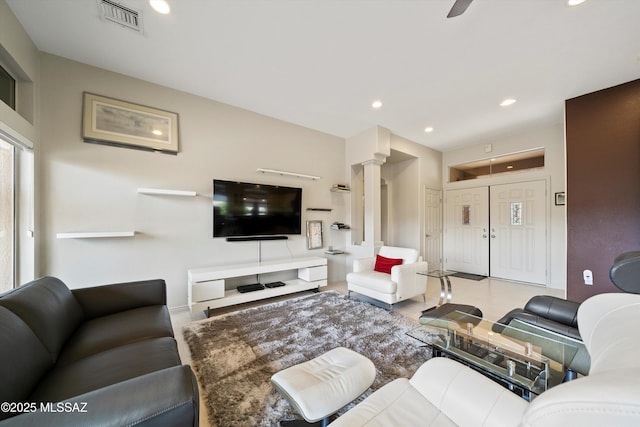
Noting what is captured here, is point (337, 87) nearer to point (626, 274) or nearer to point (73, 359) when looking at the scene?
point (626, 274)

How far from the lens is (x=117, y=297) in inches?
74.5

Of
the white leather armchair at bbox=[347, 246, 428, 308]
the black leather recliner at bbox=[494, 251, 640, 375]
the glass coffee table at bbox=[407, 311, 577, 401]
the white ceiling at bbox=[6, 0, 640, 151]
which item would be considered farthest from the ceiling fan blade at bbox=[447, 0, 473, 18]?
the white leather armchair at bbox=[347, 246, 428, 308]

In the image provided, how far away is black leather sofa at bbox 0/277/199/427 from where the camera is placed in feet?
2.38

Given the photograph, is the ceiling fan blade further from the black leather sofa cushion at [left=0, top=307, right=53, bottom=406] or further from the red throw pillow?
the black leather sofa cushion at [left=0, top=307, right=53, bottom=406]

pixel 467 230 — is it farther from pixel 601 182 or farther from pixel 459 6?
pixel 459 6

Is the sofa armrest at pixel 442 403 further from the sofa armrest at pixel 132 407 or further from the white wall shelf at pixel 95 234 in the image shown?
the white wall shelf at pixel 95 234

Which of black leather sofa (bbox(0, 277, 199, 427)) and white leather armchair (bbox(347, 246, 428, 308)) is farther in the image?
white leather armchair (bbox(347, 246, 428, 308))

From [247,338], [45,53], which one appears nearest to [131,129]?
[45,53]

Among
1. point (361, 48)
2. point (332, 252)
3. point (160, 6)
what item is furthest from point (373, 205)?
point (160, 6)

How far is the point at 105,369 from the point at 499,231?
593 cm

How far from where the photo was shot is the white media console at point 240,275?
2.75m

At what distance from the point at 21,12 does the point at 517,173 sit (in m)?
6.84

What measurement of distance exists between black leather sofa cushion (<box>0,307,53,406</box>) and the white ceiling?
2.29 metres

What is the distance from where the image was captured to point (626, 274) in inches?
33.3
